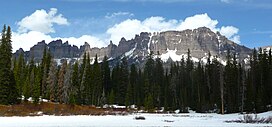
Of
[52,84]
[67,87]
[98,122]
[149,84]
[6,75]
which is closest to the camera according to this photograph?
[98,122]

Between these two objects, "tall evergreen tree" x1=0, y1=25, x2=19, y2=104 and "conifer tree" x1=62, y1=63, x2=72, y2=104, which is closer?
"tall evergreen tree" x1=0, y1=25, x2=19, y2=104

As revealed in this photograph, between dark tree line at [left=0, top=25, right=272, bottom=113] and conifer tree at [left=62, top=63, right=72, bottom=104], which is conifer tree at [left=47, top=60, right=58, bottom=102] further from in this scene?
conifer tree at [left=62, top=63, right=72, bottom=104]

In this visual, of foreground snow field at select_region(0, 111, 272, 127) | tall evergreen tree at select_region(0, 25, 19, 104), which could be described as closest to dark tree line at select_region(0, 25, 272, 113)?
tall evergreen tree at select_region(0, 25, 19, 104)

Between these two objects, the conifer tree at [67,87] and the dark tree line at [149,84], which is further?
the conifer tree at [67,87]

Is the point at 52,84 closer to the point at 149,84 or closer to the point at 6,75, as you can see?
the point at 6,75

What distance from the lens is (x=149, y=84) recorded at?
11038cm

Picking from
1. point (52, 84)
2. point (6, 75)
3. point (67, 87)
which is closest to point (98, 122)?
point (6, 75)

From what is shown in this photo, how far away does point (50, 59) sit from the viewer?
340 feet

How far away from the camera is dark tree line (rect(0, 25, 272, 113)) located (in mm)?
74312

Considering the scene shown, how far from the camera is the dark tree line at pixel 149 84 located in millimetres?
74312

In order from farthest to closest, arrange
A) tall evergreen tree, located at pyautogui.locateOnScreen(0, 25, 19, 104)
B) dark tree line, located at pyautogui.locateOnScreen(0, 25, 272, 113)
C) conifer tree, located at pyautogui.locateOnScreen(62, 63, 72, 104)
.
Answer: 1. conifer tree, located at pyautogui.locateOnScreen(62, 63, 72, 104)
2. dark tree line, located at pyautogui.locateOnScreen(0, 25, 272, 113)
3. tall evergreen tree, located at pyautogui.locateOnScreen(0, 25, 19, 104)

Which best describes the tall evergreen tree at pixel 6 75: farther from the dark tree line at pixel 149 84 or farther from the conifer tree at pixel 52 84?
the conifer tree at pixel 52 84

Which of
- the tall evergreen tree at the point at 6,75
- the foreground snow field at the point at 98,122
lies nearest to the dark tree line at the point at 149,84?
the tall evergreen tree at the point at 6,75

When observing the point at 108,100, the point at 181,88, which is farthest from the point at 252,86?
the point at 108,100
